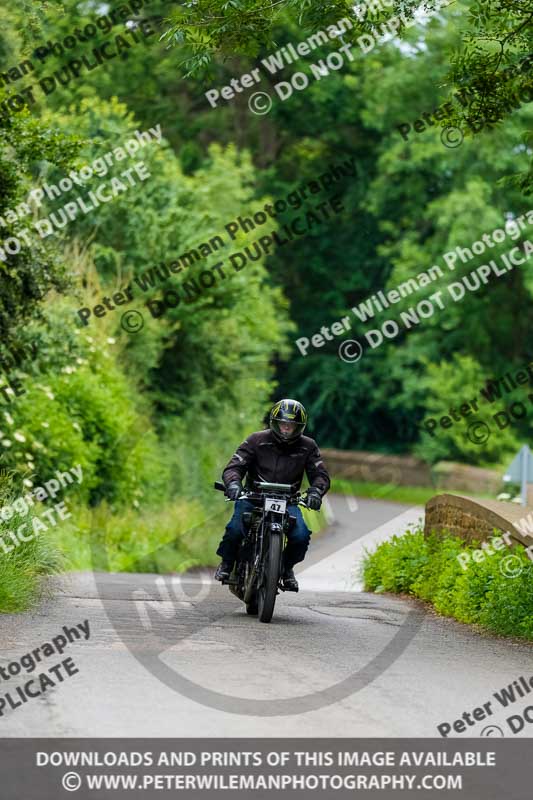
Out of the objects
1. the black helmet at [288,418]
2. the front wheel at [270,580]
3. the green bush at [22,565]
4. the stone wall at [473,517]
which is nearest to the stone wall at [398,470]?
the stone wall at [473,517]

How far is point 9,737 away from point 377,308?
42.7m

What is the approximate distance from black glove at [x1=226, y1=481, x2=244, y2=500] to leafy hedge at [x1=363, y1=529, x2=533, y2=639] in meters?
2.63

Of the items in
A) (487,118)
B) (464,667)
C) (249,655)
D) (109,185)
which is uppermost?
(109,185)

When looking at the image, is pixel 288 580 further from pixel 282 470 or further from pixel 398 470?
pixel 398 470

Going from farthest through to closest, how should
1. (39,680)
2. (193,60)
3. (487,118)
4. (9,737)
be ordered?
(487,118) < (193,60) < (39,680) < (9,737)

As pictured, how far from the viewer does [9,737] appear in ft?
22.3

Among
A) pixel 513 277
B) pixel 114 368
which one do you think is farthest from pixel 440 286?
pixel 114 368

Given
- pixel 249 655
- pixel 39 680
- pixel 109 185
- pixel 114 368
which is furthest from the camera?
pixel 109 185

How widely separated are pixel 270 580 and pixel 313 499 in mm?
873

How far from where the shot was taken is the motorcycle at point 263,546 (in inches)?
445

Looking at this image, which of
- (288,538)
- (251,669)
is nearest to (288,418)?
(288,538)

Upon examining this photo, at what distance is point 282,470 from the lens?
1216cm
